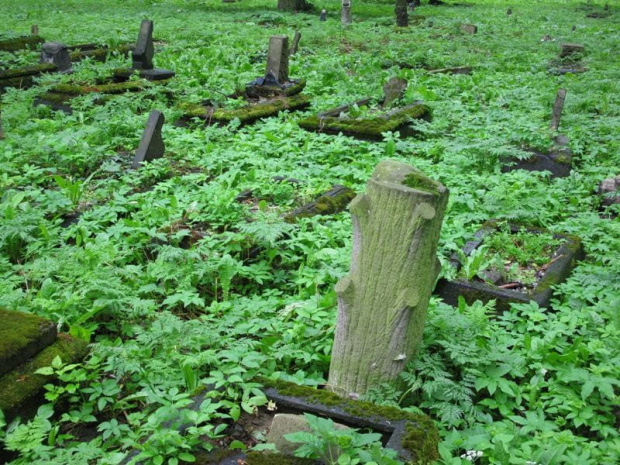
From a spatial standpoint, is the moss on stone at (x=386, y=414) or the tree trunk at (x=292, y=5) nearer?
the moss on stone at (x=386, y=414)

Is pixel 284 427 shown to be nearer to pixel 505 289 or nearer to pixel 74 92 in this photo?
pixel 505 289

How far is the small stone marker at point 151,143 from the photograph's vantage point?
25.1 feet

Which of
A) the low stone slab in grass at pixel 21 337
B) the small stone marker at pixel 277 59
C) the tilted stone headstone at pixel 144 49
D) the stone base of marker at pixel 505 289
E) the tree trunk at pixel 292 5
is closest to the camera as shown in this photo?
the low stone slab in grass at pixel 21 337

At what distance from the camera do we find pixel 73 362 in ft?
13.0

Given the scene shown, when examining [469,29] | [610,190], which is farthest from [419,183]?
[469,29]

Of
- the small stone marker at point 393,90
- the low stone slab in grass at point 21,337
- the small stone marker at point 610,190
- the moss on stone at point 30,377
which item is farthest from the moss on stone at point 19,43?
the small stone marker at point 610,190

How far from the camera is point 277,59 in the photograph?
11.5m

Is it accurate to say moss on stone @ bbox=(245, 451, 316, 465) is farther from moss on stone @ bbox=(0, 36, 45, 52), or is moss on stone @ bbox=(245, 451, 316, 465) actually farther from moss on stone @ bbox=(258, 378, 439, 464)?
moss on stone @ bbox=(0, 36, 45, 52)

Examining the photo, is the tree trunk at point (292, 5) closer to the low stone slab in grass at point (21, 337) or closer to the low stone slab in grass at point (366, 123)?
the low stone slab in grass at point (366, 123)

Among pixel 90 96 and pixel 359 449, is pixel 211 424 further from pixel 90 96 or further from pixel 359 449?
pixel 90 96

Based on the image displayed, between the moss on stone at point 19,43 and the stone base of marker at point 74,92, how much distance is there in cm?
472

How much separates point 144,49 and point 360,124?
5.08m

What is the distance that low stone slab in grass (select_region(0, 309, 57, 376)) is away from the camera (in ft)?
12.2

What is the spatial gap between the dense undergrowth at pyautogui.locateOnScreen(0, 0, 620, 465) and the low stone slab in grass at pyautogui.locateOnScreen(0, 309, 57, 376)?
25 cm
